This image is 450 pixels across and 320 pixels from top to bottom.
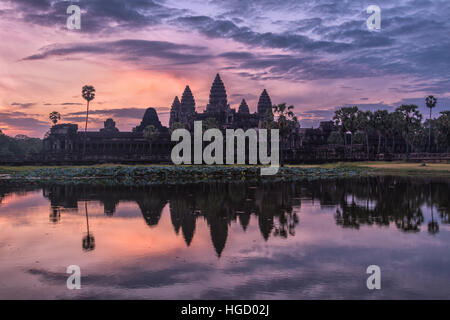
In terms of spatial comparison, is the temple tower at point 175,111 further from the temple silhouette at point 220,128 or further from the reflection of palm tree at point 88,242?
the reflection of palm tree at point 88,242

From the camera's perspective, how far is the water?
10.0m

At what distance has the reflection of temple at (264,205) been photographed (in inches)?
698

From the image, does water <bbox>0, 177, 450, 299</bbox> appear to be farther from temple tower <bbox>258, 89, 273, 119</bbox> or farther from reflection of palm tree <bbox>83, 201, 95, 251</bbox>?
temple tower <bbox>258, 89, 273, 119</bbox>

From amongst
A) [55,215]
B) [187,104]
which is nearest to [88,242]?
[55,215]

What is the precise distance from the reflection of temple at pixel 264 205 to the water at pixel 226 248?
85mm

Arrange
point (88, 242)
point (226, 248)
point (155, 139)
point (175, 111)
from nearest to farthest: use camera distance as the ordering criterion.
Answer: point (226, 248), point (88, 242), point (155, 139), point (175, 111)

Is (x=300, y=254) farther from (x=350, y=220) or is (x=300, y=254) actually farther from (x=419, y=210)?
(x=419, y=210)
